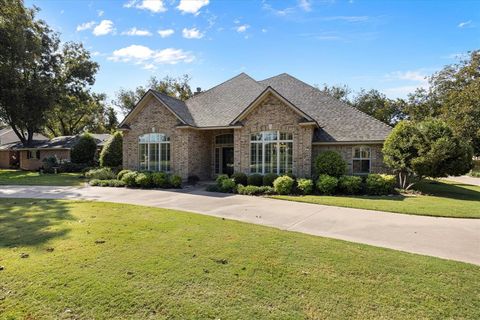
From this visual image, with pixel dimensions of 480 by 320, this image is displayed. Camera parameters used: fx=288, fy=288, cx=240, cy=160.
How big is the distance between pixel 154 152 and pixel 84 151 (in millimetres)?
14125

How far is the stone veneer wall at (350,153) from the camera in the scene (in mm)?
16703

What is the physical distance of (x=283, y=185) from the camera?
1438cm

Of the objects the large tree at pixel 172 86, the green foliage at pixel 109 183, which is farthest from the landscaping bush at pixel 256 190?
the large tree at pixel 172 86

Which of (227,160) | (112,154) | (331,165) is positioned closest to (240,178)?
(227,160)

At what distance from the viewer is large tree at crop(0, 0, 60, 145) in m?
25.4

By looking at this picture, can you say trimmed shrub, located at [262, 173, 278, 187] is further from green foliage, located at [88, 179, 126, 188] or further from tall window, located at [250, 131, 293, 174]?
green foliage, located at [88, 179, 126, 188]

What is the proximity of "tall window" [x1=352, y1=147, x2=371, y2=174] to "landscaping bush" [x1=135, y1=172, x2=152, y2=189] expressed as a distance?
1207 centimetres

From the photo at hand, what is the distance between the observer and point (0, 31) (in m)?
24.6

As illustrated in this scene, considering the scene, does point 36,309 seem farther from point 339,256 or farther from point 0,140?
Result: point 0,140

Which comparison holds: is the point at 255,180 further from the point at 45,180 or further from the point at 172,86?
the point at 172,86

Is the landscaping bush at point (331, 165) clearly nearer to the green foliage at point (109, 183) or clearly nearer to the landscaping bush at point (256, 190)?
the landscaping bush at point (256, 190)

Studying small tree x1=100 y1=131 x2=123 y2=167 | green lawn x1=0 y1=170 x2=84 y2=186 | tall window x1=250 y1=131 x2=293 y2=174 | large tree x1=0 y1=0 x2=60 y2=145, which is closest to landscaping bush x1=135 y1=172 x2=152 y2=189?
green lawn x1=0 y1=170 x2=84 y2=186

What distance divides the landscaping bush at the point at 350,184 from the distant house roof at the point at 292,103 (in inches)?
126

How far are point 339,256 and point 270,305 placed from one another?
2.29m
